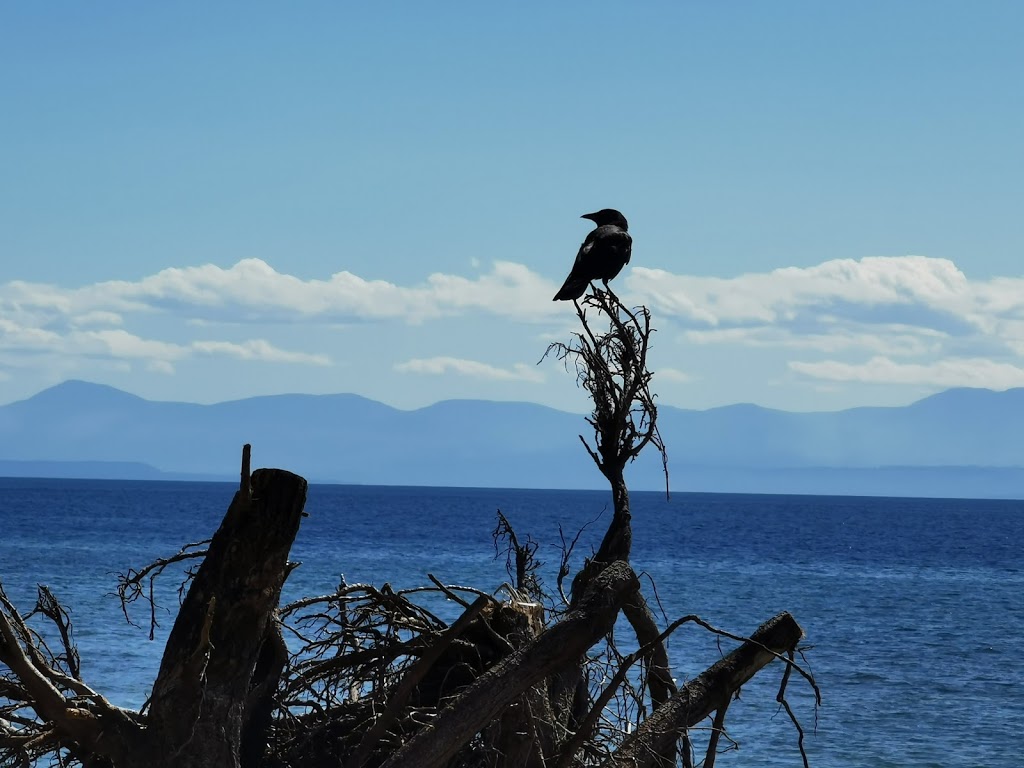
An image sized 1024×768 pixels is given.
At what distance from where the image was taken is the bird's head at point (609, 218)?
9.71 metres

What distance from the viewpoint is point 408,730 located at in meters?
7.20

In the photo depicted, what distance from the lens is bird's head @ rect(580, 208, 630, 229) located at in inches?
382

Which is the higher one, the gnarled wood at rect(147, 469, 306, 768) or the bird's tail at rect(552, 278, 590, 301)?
the bird's tail at rect(552, 278, 590, 301)

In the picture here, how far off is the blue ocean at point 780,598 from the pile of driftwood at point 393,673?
545mm

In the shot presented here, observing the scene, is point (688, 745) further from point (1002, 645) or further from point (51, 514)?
point (51, 514)

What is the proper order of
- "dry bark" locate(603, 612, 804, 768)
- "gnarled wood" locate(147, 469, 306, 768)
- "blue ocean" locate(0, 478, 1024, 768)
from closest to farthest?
"gnarled wood" locate(147, 469, 306, 768), "dry bark" locate(603, 612, 804, 768), "blue ocean" locate(0, 478, 1024, 768)

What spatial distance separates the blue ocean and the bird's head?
227 cm

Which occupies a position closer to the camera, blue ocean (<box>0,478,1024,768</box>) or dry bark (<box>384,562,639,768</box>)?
dry bark (<box>384,562,639,768</box>)

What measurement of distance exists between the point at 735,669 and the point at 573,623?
108 centimetres

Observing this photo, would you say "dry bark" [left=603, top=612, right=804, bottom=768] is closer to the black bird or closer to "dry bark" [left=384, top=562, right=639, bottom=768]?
"dry bark" [left=384, top=562, right=639, bottom=768]

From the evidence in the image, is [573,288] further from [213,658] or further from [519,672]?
[213,658]

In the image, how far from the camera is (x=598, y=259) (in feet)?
29.4

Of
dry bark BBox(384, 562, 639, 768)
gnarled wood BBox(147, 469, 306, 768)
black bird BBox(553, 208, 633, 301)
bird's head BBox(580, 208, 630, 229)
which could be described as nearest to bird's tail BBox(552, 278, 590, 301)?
black bird BBox(553, 208, 633, 301)

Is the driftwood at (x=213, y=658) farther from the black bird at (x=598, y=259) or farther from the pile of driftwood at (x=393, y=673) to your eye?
the black bird at (x=598, y=259)
